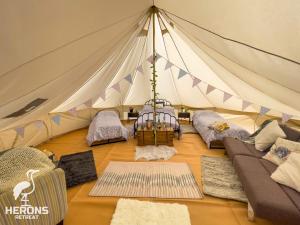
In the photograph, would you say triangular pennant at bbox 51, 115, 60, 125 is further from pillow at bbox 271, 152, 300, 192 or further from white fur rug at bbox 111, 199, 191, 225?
pillow at bbox 271, 152, 300, 192

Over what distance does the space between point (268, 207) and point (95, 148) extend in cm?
330

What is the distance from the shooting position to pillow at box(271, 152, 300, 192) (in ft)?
7.49

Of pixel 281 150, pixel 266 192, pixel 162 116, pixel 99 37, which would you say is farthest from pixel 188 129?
pixel 99 37

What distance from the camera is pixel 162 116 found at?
5.27 meters

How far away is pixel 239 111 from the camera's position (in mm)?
5250

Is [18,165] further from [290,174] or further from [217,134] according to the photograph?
[217,134]

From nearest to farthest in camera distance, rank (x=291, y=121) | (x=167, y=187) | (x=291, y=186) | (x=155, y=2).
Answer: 1. (x=155, y=2)
2. (x=291, y=186)
3. (x=167, y=187)
4. (x=291, y=121)

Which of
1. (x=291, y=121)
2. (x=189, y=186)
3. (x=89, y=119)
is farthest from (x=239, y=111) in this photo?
(x=89, y=119)

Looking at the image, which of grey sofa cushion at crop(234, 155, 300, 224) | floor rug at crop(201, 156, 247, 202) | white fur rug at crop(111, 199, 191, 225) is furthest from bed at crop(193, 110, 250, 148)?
white fur rug at crop(111, 199, 191, 225)

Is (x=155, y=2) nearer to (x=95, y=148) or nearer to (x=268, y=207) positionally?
(x=268, y=207)

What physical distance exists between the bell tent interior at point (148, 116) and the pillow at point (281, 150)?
0.05 ft

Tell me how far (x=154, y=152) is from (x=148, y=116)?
1161mm

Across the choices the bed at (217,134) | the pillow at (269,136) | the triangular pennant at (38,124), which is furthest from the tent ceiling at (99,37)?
the triangular pennant at (38,124)

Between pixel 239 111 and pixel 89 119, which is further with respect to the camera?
pixel 89 119
